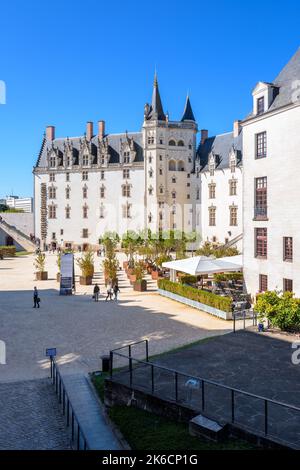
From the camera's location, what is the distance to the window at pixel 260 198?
86.4 ft

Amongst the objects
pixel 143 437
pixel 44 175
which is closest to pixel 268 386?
pixel 143 437

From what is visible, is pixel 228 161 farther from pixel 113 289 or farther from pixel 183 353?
pixel 183 353

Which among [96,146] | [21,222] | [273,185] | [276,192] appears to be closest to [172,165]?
[96,146]

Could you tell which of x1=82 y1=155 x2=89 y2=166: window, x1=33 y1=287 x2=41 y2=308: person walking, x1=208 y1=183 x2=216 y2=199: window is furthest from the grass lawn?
x1=82 y1=155 x2=89 y2=166: window

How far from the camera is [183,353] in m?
15.9

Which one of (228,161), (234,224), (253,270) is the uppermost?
(228,161)

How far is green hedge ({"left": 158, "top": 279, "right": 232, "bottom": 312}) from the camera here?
23.0 m

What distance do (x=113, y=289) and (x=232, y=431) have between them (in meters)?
19.8

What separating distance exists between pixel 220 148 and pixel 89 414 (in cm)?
5270

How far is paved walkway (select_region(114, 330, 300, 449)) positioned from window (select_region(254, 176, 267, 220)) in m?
9.90

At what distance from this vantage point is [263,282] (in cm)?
2669

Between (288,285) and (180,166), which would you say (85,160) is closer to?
(180,166)

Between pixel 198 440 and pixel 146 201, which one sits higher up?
pixel 146 201

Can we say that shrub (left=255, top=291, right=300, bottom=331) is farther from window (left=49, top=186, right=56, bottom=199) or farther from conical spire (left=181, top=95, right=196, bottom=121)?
window (left=49, top=186, right=56, bottom=199)
